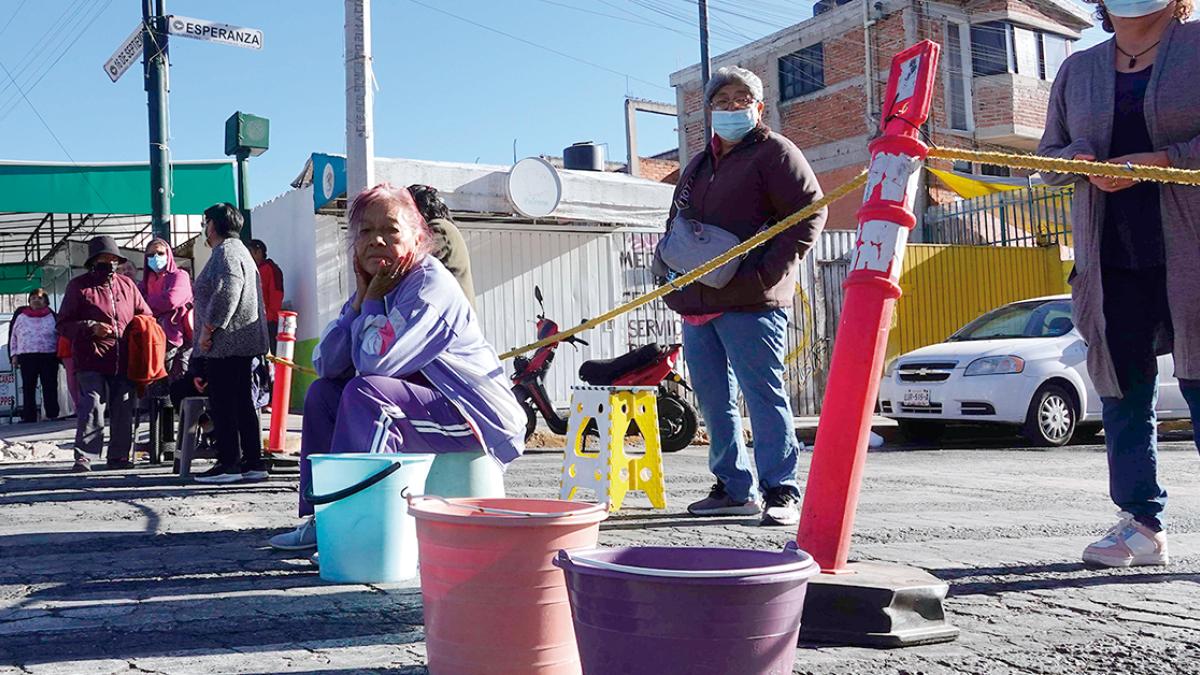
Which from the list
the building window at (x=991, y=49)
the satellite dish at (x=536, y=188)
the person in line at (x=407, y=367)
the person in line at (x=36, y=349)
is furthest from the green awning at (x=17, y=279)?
the person in line at (x=407, y=367)

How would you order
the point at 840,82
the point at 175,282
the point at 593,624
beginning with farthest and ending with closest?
the point at 840,82 → the point at 175,282 → the point at 593,624

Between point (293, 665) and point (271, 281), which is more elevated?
point (271, 281)

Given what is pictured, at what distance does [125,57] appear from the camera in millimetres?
12172

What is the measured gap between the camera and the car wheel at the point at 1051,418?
11.0 meters

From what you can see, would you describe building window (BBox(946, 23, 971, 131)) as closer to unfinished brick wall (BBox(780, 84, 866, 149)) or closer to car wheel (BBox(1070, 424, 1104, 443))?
unfinished brick wall (BBox(780, 84, 866, 149))

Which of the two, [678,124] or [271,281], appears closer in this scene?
[271,281]

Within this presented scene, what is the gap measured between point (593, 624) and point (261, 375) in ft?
20.7

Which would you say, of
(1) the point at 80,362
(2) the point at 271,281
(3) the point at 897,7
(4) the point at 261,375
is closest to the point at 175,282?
(1) the point at 80,362

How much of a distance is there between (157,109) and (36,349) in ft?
15.1

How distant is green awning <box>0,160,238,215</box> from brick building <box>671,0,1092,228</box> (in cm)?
1357

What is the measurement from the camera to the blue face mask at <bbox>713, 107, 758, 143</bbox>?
5109 mm

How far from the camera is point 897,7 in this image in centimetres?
2603

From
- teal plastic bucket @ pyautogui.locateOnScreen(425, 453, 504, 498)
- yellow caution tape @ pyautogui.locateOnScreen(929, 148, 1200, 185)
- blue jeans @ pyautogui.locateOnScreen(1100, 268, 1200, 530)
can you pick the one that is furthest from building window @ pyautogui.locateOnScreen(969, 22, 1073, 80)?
teal plastic bucket @ pyautogui.locateOnScreen(425, 453, 504, 498)

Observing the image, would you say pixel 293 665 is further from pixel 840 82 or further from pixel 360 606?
pixel 840 82
